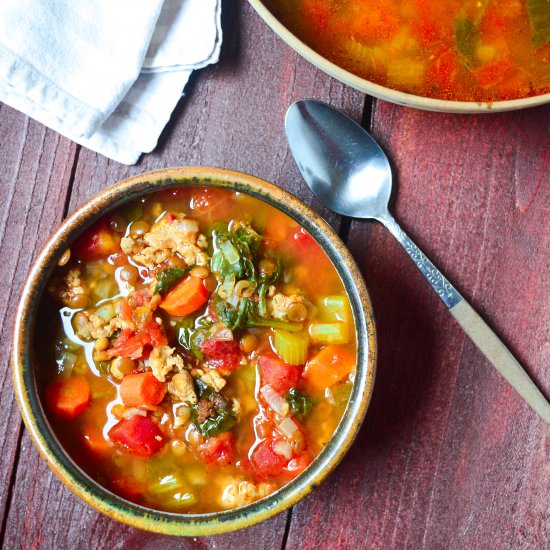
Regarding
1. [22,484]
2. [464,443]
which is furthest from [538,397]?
[22,484]

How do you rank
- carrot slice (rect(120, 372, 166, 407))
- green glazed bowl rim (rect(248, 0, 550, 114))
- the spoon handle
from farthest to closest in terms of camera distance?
the spoon handle, carrot slice (rect(120, 372, 166, 407)), green glazed bowl rim (rect(248, 0, 550, 114))

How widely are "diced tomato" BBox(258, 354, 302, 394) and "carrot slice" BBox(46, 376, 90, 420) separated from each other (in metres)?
0.47

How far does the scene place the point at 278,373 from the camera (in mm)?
1937

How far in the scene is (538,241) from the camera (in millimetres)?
2148

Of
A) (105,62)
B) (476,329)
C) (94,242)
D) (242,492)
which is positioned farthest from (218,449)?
(105,62)

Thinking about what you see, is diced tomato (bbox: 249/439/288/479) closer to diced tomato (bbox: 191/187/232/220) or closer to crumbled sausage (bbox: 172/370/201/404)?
crumbled sausage (bbox: 172/370/201/404)

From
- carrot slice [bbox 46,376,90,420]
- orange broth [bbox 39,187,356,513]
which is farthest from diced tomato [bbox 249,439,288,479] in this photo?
carrot slice [bbox 46,376,90,420]

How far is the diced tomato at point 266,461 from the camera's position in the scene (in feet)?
6.40

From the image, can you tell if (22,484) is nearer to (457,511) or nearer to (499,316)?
(457,511)

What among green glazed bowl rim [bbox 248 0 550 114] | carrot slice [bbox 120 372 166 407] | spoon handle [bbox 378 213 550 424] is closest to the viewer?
green glazed bowl rim [bbox 248 0 550 114]

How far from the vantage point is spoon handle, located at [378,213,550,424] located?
6.79ft

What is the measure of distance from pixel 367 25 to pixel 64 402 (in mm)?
1240

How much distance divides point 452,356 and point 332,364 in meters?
0.40

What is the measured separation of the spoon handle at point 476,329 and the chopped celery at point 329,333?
31cm
